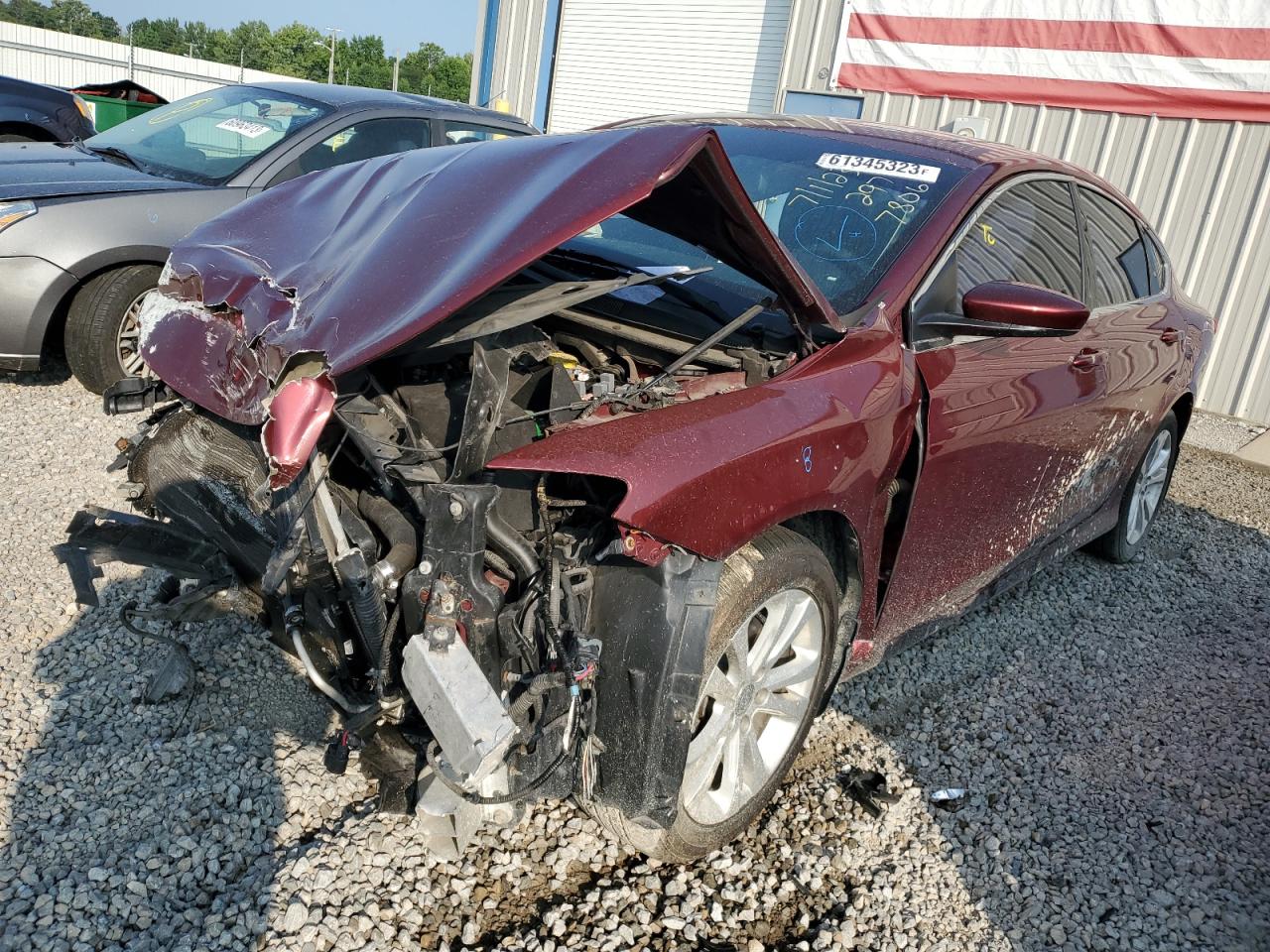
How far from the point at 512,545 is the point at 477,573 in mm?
95

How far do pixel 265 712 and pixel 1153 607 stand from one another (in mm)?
3891

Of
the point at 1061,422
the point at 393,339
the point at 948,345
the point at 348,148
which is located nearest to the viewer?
the point at 393,339

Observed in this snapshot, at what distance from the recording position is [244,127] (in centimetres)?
569

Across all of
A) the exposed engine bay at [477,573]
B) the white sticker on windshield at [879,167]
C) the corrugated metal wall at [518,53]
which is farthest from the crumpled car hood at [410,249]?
the corrugated metal wall at [518,53]

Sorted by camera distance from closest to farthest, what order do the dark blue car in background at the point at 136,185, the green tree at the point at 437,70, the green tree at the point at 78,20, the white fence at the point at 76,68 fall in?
the dark blue car in background at the point at 136,185 < the white fence at the point at 76,68 < the green tree at the point at 78,20 < the green tree at the point at 437,70

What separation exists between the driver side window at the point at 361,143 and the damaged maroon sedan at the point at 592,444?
2772 mm

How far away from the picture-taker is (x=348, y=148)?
5.65 m

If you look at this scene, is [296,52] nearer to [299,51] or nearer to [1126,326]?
[299,51]

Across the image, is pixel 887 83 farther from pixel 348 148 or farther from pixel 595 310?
pixel 595 310

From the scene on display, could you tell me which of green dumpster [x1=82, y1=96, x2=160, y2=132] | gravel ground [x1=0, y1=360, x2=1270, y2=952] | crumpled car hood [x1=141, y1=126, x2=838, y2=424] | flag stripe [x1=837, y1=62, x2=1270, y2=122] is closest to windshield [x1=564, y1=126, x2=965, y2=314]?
crumpled car hood [x1=141, y1=126, x2=838, y2=424]

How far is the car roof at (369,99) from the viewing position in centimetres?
588

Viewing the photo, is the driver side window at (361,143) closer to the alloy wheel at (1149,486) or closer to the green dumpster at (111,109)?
the alloy wheel at (1149,486)

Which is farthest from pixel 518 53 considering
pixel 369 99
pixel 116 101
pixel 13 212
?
pixel 13 212

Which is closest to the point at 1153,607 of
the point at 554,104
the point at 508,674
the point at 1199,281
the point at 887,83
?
the point at 508,674
